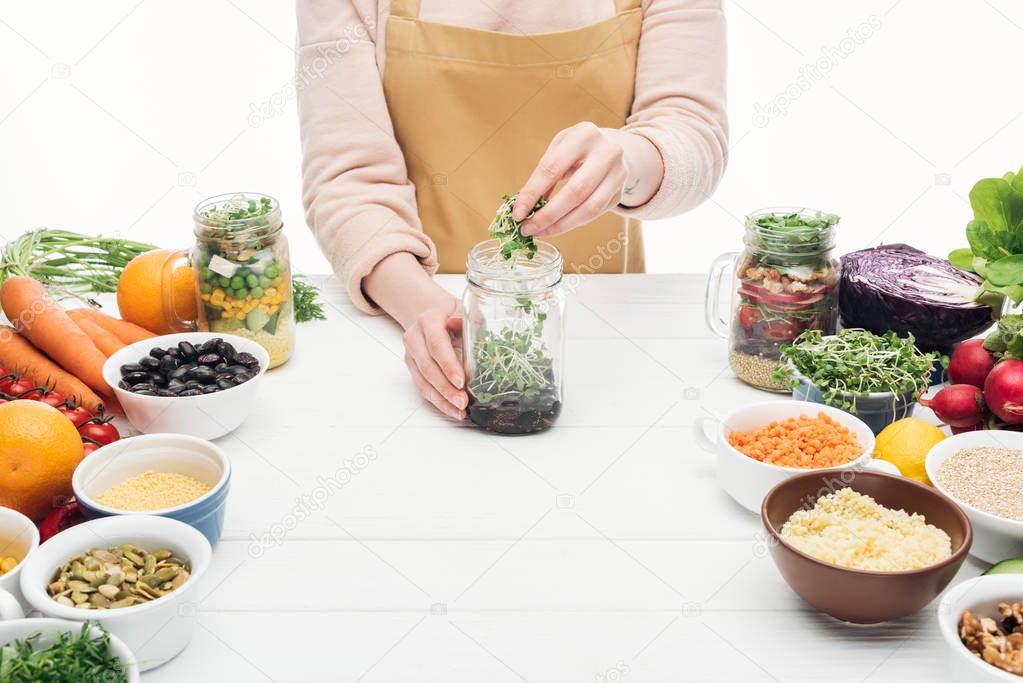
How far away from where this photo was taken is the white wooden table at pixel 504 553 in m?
0.99

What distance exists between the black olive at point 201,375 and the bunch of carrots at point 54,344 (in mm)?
124

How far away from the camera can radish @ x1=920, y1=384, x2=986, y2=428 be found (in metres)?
1.26

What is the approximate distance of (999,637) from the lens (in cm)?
92

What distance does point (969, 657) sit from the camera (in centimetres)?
89

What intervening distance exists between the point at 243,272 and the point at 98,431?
0.33 m

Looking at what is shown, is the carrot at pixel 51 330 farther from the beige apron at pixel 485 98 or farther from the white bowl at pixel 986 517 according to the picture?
the white bowl at pixel 986 517

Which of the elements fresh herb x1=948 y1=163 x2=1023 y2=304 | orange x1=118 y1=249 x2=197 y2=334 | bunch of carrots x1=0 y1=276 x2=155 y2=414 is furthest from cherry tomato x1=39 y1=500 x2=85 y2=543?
fresh herb x1=948 y1=163 x2=1023 y2=304

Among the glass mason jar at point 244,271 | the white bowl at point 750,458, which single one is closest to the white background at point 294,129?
the glass mason jar at point 244,271

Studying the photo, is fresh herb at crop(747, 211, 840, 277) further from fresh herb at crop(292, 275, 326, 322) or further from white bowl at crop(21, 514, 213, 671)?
white bowl at crop(21, 514, 213, 671)

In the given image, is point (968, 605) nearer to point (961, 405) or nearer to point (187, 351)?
point (961, 405)

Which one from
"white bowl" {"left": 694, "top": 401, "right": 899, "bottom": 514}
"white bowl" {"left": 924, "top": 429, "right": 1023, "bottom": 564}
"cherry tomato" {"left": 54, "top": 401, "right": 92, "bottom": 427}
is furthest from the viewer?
"cherry tomato" {"left": 54, "top": 401, "right": 92, "bottom": 427}

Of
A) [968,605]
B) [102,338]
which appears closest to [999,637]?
[968,605]

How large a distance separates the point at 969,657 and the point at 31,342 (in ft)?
4.16

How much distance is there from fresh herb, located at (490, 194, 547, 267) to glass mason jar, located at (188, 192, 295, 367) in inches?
13.4
